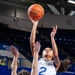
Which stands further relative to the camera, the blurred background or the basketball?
the blurred background

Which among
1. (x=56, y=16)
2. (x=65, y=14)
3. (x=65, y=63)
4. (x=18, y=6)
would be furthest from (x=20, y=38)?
(x=65, y=63)

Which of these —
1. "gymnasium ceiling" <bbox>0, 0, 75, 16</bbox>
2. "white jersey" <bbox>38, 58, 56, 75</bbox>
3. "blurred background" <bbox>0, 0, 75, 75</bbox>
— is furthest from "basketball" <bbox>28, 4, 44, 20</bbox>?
"gymnasium ceiling" <bbox>0, 0, 75, 16</bbox>

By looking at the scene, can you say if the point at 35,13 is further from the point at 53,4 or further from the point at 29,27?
the point at 29,27

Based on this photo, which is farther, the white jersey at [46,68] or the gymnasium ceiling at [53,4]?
the gymnasium ceiling at [53,4]

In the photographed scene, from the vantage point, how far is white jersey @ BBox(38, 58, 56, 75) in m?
2.99

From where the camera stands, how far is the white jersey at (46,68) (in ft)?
9.80

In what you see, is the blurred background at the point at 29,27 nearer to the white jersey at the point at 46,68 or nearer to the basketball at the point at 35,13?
the basketball at the point at 35,13

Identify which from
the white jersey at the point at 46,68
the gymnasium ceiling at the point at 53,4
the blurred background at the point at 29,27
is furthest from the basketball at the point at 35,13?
the gymnasium ceiling at the point at 53,4

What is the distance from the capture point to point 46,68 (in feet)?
9.92

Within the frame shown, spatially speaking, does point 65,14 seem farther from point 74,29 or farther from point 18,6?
point 18,6

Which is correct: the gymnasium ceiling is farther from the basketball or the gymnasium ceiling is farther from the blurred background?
the basketball

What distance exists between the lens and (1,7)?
13.5 meters

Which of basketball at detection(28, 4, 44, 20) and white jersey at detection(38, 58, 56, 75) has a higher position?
basketball at detection(28, 4, 44, 20)

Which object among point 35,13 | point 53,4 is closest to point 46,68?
point 35,13
